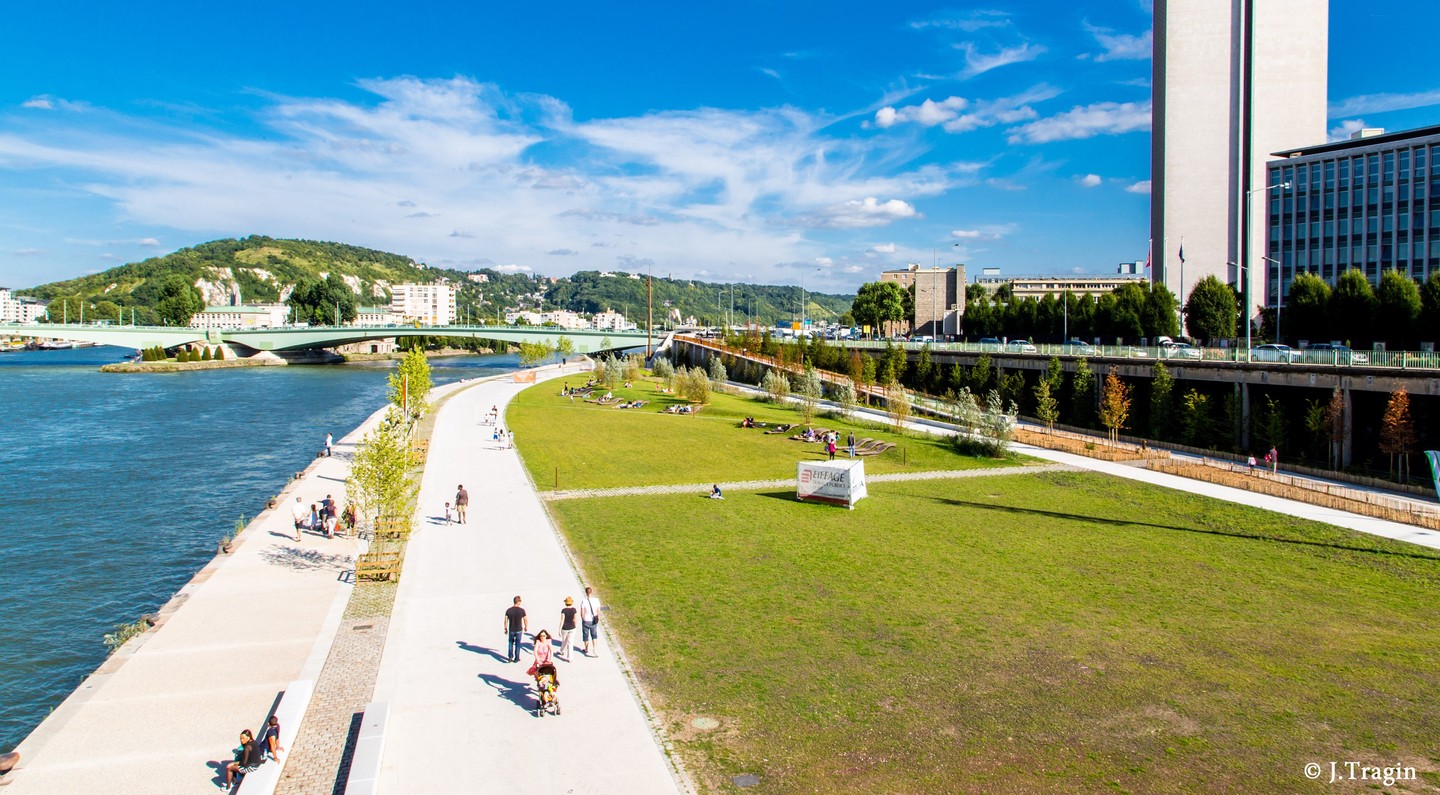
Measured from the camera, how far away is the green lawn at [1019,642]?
1095 cm

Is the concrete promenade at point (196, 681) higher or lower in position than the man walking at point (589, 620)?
lower

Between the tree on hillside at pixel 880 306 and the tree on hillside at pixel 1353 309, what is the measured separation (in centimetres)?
6716

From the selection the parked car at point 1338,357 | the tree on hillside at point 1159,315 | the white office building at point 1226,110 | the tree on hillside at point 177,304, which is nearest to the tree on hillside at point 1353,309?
the tree on hillside at point 1159,315

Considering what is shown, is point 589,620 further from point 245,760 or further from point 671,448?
point 671,448

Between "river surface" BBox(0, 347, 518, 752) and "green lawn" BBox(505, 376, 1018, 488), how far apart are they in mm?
10857

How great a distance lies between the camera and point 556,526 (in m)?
23.4

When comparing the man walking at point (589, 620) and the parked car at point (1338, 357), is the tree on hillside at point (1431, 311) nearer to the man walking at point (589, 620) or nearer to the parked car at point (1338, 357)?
the parked car at point (1338, 357)

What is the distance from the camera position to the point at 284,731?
11.1m

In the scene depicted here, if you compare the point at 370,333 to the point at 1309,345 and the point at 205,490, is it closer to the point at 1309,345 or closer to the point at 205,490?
the point at 205,490

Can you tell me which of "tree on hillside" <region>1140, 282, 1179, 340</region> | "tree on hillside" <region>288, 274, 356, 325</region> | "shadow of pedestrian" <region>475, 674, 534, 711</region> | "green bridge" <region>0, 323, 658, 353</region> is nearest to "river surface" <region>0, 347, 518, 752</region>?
"shadow of pedestrian" <region>475, 674, 534, 711</region>

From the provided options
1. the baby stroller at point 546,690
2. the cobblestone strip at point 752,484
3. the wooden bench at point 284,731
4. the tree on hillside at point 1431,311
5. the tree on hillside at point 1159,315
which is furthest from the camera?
the tree on hillside at point 1159,315

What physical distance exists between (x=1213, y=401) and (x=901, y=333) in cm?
8456

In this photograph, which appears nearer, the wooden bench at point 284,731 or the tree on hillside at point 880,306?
the wooden bench at point 284,731

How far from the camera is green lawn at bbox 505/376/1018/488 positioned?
32188 millimetres
